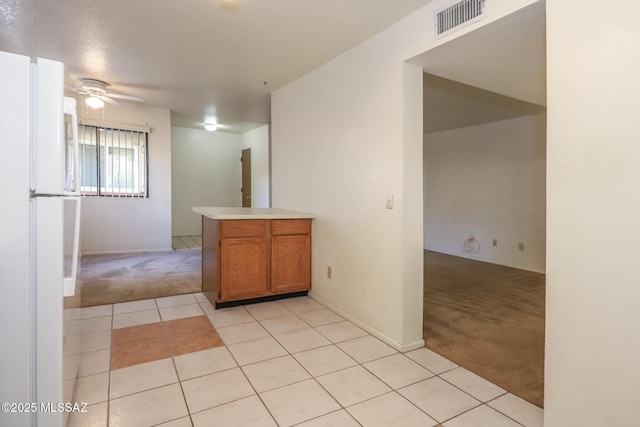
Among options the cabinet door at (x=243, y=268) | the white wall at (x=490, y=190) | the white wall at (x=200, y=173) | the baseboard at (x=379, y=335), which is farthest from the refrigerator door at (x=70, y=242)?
the white wall at (x=200, y=173)

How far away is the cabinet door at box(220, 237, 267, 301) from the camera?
3.14 meters

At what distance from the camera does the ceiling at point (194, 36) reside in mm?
2320

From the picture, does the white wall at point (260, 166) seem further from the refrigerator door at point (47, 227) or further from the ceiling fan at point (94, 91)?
the refrigerator door at point (47, 227)

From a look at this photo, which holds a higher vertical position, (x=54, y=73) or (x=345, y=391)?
(x=54, y=73)

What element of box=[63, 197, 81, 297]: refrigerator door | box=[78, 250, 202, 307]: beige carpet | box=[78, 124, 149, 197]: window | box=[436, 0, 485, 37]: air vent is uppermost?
box=[436, 0, 485, 37]: air vent

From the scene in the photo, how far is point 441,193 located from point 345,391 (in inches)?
211

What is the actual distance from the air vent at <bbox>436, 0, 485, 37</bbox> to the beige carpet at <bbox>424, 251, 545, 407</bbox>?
7.08ft

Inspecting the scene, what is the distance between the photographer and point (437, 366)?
87.8 inches

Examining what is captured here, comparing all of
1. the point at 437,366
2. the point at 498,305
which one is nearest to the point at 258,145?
the point at 498,305

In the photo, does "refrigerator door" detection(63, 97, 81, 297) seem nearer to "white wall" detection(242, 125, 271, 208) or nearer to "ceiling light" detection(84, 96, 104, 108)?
"ceiling light" detection(84, 96, 104, 108)

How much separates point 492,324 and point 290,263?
1956 millimetres

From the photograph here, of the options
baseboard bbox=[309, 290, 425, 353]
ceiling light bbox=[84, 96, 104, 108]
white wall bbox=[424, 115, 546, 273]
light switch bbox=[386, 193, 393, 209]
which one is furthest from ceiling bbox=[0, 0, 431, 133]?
white wall bbox=[424, 115, 546, 273]

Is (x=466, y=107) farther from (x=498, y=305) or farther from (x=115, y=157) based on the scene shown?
(x=115, y=157)

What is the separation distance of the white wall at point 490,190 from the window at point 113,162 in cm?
539
